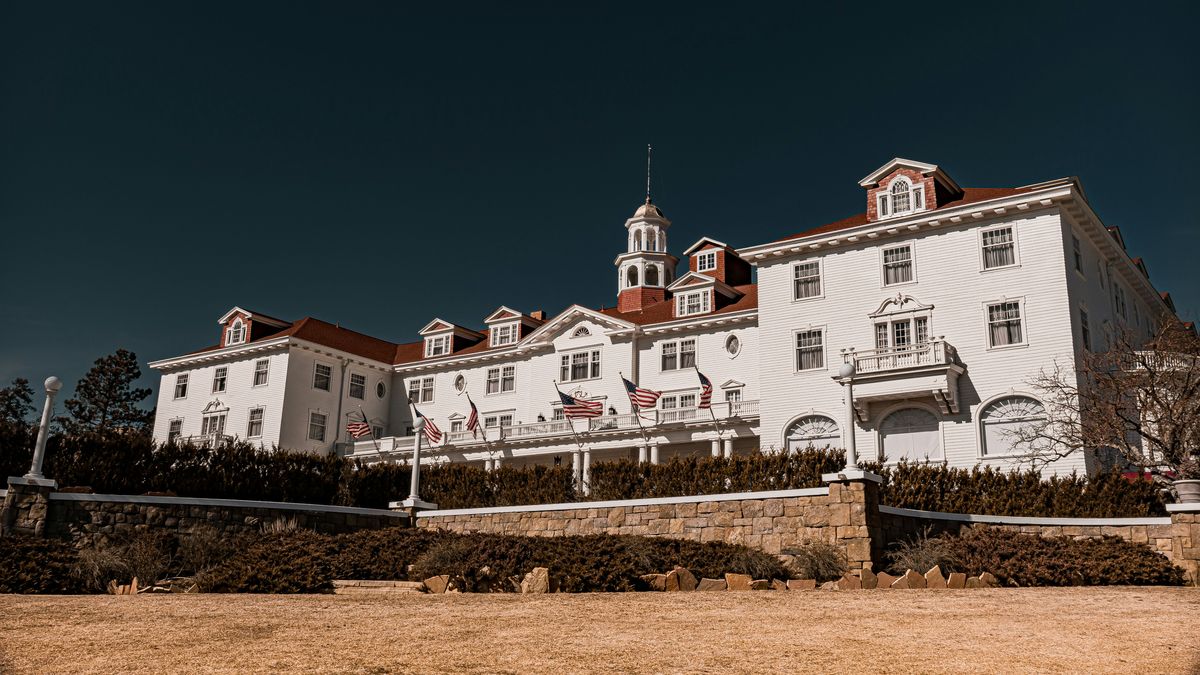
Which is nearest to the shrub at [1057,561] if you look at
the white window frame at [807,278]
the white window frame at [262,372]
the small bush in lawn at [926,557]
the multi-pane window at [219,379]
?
the small bush in lawn at [926,557]

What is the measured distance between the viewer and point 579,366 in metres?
48.3

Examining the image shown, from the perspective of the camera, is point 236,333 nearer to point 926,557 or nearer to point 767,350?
point 767,350

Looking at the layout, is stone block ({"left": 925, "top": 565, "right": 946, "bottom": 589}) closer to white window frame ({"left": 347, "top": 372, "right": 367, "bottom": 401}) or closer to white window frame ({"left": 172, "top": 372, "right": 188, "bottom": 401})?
white window frame ({"left": 347, "top": 372, "right": 367, "bottom": 401})

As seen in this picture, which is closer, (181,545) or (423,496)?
(181,545)

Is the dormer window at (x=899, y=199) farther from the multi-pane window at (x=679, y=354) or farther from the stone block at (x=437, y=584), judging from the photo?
the stone block at (x=437, y=584)

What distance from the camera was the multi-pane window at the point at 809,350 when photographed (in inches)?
1463

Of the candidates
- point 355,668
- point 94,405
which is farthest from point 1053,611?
point 94,405

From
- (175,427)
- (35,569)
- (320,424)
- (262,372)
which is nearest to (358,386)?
(320,424)

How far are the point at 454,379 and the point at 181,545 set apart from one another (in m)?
33.1

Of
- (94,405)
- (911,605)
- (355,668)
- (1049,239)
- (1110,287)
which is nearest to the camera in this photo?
(355,668)

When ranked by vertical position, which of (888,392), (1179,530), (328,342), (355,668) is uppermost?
(328,342)

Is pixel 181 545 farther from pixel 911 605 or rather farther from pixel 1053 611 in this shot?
pixel 1053 611

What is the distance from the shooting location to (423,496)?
98.7 feet

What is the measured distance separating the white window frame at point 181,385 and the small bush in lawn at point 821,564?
4638cm
